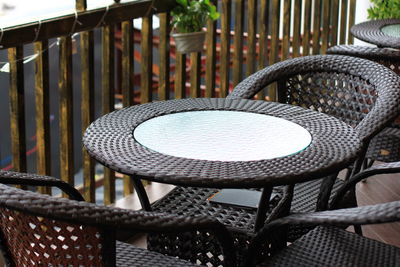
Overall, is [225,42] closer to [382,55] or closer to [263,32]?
[263,32]

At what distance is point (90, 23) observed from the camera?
317cm

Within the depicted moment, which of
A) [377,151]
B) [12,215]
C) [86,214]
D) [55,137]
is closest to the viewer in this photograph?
[86,214]

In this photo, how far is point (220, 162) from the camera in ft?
6.63

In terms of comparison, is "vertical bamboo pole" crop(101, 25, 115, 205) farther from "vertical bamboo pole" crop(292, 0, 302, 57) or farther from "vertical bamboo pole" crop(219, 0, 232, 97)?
"vertical bamboo pole" crop(292, 0, 302, 57)

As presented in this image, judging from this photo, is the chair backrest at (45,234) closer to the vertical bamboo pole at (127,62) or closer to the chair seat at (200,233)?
the chair seat at (200,233)

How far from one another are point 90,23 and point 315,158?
146cm

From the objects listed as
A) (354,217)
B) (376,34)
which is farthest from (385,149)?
(354,217)

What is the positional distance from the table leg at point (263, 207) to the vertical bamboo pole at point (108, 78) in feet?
4.35

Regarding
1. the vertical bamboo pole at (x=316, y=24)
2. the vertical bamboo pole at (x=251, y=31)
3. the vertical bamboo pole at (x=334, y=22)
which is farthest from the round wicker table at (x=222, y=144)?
the vertical bamboo pole at (x=334, y=22)

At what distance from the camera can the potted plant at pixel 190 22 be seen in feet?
12.1

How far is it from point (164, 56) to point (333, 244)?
72.7 inches

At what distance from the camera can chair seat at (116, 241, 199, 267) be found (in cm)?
198

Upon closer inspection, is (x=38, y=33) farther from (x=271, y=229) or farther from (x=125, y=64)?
(x=271, y=229)

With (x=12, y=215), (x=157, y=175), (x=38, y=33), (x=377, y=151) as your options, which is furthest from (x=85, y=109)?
(x=12, y=215)
